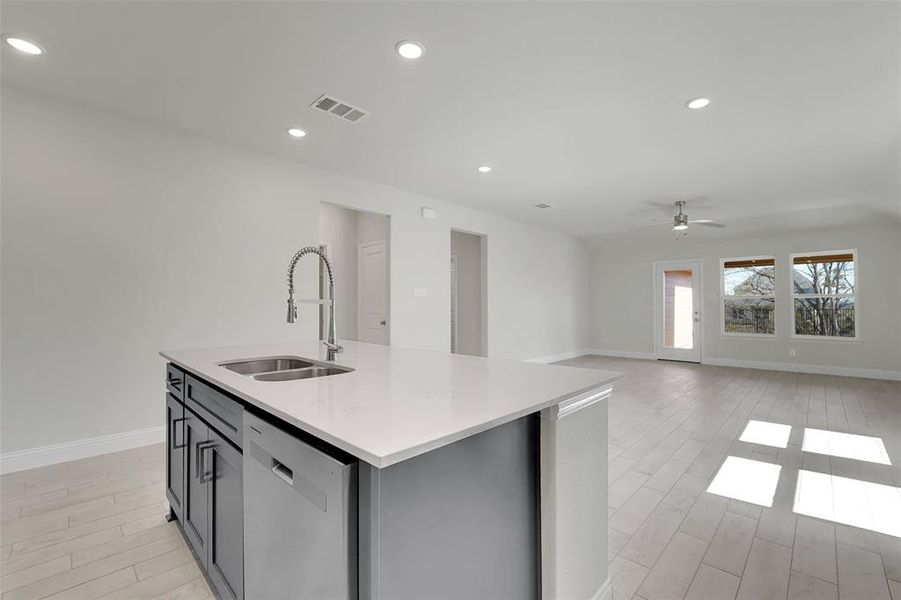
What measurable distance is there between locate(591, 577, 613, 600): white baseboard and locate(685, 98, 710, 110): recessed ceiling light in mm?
3058

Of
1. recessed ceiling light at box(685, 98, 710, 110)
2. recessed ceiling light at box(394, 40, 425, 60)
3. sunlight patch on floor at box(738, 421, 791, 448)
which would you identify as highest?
recessed ceiling light at box(394, 40, 425, 60)

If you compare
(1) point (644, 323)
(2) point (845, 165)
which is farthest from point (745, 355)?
(2) point (845, 165)

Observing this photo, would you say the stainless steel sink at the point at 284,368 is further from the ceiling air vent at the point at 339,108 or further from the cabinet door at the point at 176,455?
the ceiling air vent at the point at 339,108

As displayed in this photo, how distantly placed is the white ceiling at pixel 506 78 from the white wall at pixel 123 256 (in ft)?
0.90

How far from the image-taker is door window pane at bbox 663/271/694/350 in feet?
26.3

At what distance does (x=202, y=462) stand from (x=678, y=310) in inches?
342

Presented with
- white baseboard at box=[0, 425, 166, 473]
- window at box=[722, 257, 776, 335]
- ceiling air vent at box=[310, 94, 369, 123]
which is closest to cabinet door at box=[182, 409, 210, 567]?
white baseboard at box=[0, 425, 166, 473]

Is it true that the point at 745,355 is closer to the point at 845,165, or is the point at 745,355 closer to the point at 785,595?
the point at 845,165

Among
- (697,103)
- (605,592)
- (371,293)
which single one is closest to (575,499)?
(605,592)

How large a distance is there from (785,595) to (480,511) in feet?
4.78

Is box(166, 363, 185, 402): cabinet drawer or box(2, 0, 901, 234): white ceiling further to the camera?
box(2, 0, 901, 234): white ceiling

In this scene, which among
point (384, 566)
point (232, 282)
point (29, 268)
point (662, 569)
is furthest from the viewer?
point (232, 282)

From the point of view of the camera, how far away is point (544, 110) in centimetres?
305

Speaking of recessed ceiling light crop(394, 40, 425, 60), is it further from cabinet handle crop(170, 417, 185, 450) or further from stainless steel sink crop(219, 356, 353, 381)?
cabinet handle crop(170, 417, 185, 450)
